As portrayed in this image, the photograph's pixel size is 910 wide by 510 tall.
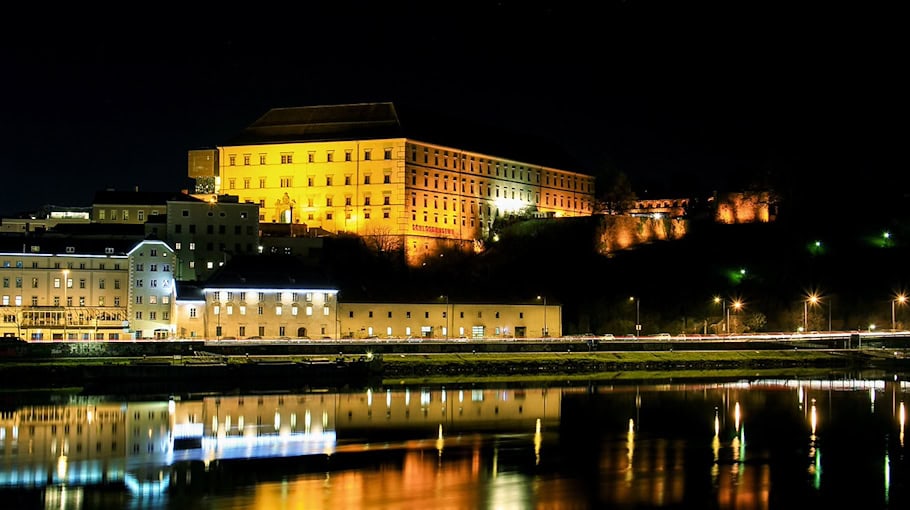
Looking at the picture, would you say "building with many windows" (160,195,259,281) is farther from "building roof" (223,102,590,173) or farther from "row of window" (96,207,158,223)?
"building roof" (223,102,590,173)

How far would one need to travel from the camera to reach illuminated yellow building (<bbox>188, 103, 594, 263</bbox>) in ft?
305

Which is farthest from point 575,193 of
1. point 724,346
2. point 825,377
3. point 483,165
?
point 825,377

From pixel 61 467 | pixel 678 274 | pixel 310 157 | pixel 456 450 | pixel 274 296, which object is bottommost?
pixel 61 467

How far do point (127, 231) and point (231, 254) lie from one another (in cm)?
619

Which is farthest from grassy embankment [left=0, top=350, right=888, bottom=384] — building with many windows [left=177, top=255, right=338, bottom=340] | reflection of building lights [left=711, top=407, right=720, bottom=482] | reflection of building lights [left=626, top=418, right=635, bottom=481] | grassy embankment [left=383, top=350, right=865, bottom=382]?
reflection of building lights [left=626, top=418, right=635, bottom=481]

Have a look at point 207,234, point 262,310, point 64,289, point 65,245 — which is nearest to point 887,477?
point 262,310

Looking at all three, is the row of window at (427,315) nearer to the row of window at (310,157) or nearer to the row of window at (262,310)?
the row of window at (262,310)

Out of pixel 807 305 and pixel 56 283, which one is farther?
pixel 807 305

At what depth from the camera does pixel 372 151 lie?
94938mm

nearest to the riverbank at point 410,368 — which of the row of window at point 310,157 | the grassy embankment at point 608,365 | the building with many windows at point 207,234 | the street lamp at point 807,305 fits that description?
the grassy embankment at point 608,365

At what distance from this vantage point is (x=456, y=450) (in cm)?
3694

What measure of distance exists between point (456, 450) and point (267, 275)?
3284cm

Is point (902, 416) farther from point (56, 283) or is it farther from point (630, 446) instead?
point (56, 283)

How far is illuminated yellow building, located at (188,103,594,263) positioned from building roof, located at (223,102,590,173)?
100 millimetres
